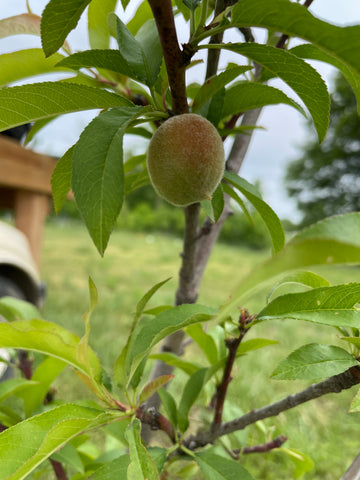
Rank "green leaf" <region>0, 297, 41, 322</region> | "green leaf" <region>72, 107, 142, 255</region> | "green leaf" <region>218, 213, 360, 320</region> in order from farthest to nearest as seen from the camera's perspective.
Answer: "green leaf" <region>0, 297, 41, 322</region> < "green leaf" <region>72, 107, 142, 255</region> < "green leaf" <region>218, 213, 360, 320</region>

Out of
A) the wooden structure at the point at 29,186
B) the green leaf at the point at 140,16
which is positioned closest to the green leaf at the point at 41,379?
the green leaf at the point at 140,16

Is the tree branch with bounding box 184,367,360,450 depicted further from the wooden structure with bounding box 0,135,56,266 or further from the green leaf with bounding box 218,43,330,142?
the wooden structure with bounding box 0,135,56,266

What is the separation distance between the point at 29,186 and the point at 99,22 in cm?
139

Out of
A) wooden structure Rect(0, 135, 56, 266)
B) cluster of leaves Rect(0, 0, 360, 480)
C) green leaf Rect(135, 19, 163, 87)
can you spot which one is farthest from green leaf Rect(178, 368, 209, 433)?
wooden structure Rect(0, 135, 56, 266)

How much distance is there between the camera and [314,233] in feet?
0.69

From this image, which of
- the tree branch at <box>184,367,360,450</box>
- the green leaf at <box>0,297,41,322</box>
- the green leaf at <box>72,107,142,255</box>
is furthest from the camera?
the green leaf at <box>0,297,41,322</box>

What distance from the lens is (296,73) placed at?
333mm

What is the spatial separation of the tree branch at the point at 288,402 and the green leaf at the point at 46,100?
35 cm

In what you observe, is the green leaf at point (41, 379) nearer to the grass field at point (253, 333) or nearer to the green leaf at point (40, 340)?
the green leaf at point (40, 340)

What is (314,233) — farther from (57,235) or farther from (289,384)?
(57,235)

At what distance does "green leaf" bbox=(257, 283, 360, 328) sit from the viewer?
358mm

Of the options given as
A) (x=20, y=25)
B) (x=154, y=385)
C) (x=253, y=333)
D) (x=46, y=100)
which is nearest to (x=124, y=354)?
(x=154, y=385)

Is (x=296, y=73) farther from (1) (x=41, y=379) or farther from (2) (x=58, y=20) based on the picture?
(1) (x=41, y=379)

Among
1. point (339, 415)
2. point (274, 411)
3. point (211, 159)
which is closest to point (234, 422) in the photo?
point (274, 411)
